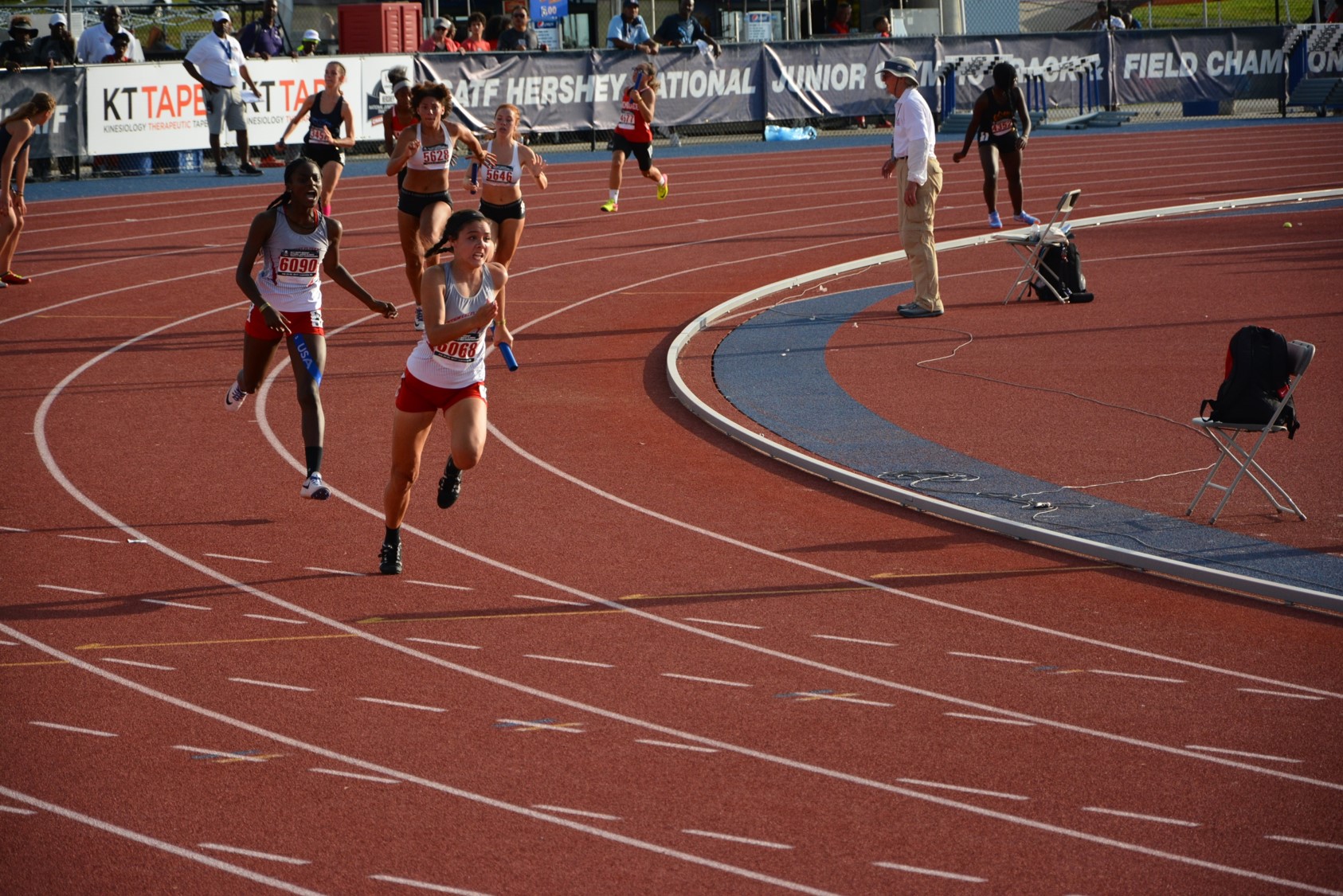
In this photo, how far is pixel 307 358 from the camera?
8391 mm

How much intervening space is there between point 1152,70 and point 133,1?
22.2 m

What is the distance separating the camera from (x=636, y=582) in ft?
24.0

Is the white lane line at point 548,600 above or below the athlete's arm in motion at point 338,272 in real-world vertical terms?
below

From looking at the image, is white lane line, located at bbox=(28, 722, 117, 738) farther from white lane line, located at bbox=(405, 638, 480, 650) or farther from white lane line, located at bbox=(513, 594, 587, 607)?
white lane line, located at bbox=(513, 594, 587, 607)

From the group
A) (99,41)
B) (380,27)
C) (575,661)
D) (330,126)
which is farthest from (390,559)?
(380,27)

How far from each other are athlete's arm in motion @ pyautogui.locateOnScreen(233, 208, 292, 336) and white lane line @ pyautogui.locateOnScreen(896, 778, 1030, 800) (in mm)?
4650

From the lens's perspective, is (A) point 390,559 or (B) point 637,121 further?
(B) point 637,121

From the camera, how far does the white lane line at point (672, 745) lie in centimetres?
550

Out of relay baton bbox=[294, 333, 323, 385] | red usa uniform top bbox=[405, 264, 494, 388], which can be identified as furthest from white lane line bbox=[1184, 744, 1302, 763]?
relay baton bbox=[294, 333, 323, 385]

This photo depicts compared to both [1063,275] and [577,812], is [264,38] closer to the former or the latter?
[1063,275]

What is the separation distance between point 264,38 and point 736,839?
2243 centimetres

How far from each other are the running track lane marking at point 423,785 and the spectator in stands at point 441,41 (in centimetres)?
2186

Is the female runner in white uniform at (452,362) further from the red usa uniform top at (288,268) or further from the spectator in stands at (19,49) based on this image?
the spectator in stands at (19,49)

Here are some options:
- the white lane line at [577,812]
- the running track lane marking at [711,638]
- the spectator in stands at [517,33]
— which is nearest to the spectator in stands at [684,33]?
the spectator in stands at [517,33]
